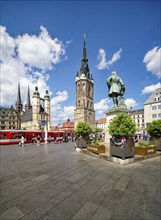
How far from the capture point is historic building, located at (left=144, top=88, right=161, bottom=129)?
49984 millimetres

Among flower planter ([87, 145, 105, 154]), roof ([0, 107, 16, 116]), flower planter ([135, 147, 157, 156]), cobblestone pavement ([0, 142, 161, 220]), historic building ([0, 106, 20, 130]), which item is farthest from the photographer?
roof ([0, 107, 16, 116])

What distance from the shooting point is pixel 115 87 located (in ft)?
58.2

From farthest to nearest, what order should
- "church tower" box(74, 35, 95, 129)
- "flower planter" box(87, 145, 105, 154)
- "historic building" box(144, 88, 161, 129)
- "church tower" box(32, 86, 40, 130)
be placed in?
"church tower" box(32, 86, 40, 130) → "church tower" box(74, 35, 95, 129) → "historic building" box(144, 88, 161, 129) → "flower planter" box(87, 145, 105, 154)

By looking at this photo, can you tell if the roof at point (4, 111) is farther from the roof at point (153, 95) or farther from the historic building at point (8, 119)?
the roof at point (153, 95)

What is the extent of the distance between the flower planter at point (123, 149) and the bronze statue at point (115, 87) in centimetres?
884

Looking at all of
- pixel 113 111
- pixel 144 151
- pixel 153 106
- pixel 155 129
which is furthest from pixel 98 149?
pixel 153 106

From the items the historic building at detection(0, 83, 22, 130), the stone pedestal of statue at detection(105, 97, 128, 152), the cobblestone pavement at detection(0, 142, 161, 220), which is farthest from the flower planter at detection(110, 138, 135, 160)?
the historic building at detection(0, 83, 22, 130)

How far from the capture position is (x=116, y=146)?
9258 mm

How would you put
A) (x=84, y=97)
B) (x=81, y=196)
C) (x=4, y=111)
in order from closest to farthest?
(x=81, y=196) → (x=4, y=111) → (x=84, y=97)

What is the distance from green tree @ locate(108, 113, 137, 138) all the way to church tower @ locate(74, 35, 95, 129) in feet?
245

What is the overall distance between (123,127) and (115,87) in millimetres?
9764

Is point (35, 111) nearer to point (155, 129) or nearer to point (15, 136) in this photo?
point (15, 136)

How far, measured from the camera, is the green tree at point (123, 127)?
9209 millimetres

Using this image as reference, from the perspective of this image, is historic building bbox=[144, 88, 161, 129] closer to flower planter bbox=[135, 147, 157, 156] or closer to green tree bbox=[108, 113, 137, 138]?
flower planter bbox=[135, 147, 157, 156]
